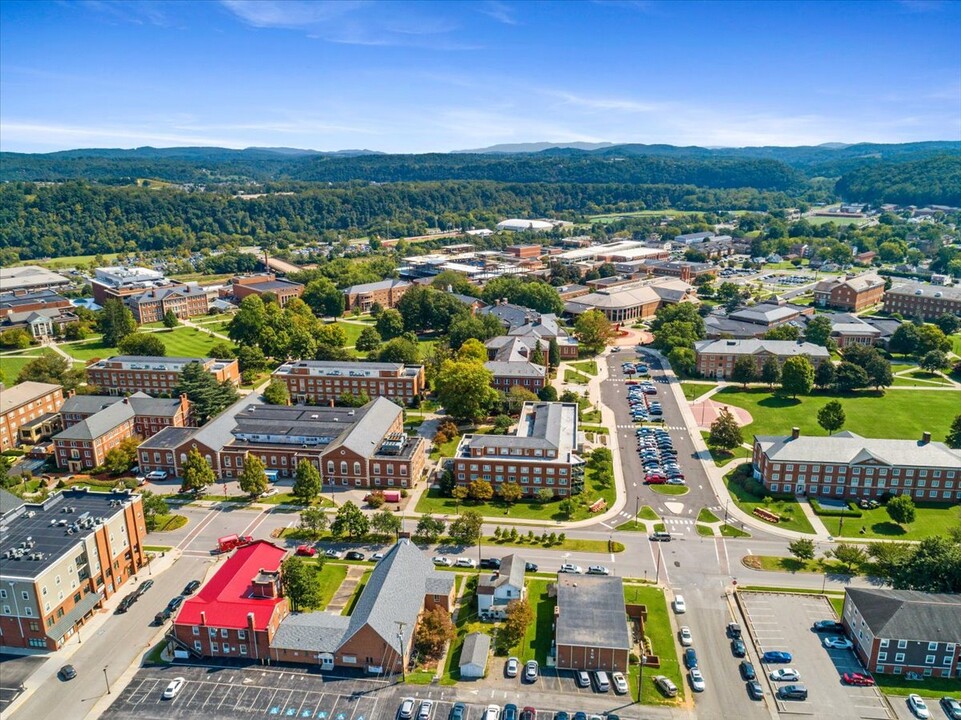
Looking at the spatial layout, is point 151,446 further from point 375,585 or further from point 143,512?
point 375,585

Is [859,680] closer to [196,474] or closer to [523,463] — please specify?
[523,463]

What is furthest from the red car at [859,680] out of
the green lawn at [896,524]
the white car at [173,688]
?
the white car at [173,688]

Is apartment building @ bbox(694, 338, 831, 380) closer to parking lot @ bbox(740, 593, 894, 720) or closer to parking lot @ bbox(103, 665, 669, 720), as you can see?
parking lot @ bbox(740, 593, 894, 720)

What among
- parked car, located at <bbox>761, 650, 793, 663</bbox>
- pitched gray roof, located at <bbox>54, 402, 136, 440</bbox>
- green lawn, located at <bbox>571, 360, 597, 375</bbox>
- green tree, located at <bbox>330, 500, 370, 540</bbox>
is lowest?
parked car, located at <bbox>761, 650, 793, 663</bbox>

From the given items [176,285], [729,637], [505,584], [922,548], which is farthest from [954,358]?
[176,285]

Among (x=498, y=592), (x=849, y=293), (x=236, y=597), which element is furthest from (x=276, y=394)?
(x=849, y=293)

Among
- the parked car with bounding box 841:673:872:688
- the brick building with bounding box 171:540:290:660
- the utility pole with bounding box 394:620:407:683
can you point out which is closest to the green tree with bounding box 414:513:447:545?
the brick building with bounding box 171:540:290:660

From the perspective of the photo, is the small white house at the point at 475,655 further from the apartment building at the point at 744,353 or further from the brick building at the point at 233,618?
the apartment building at the point at 744,353
